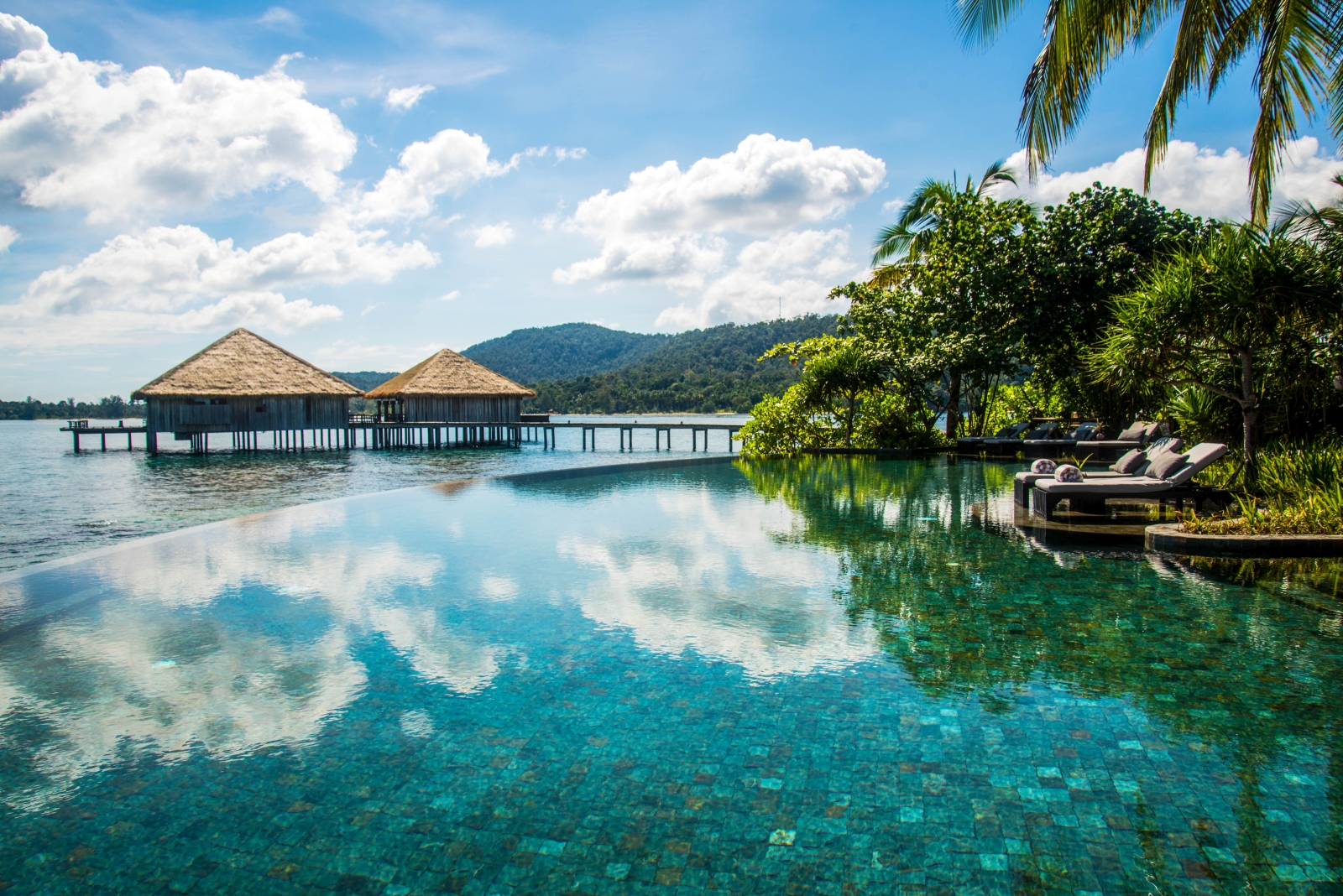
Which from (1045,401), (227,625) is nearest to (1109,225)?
(1045,401)

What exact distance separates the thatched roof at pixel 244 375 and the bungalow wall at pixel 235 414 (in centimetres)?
55

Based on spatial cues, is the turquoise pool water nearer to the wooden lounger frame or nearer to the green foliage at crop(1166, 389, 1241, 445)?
the wooden lounger frame

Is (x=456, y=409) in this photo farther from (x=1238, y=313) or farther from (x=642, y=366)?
(x=1238, y=313)

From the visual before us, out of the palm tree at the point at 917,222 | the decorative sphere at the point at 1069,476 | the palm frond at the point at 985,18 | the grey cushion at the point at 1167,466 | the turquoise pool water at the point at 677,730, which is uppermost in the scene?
the palm tree at the point at 917,222

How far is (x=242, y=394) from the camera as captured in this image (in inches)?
1425

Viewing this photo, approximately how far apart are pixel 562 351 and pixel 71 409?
6592cm

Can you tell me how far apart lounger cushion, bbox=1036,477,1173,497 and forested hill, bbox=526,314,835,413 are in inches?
1643

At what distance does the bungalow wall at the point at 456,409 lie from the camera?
42.1 metres

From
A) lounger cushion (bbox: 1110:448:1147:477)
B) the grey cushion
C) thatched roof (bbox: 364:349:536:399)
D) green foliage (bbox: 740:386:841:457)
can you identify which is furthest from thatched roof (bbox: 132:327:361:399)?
the grey cushion

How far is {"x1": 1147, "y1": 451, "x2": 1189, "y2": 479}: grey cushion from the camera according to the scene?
650cm

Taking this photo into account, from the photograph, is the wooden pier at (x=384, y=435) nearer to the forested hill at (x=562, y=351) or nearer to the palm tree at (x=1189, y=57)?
the forested hill at (x=562, y=351)

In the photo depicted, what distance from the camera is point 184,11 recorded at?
9.81m

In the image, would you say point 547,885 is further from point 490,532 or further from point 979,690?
point 490,532

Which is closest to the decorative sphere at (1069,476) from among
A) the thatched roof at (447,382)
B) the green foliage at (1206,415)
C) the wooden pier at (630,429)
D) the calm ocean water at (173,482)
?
the green foliage at (1206,415)
